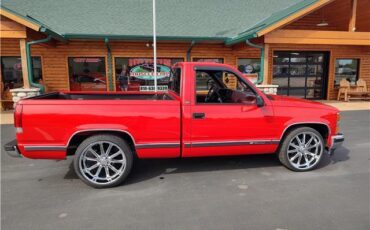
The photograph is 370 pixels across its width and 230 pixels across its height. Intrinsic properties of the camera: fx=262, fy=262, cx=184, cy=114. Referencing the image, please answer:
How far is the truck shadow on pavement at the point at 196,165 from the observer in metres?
4.31

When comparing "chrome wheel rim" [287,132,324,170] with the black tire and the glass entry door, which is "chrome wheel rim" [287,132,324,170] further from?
the glass entry door

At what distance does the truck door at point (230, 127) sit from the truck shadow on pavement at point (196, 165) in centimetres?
53

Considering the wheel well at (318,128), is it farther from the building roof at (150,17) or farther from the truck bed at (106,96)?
the building roof at (150,17)

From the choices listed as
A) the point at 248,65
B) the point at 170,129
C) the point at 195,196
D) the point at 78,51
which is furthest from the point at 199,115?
the point at 248,65

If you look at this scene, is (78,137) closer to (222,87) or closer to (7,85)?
(222,87)

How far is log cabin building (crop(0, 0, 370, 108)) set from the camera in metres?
10.5

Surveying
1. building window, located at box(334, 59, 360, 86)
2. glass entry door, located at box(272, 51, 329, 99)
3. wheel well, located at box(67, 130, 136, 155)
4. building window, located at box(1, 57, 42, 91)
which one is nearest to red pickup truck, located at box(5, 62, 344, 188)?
wheel well, located at box(67, 130, 136, 155)

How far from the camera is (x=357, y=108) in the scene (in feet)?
37.1

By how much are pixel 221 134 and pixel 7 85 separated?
37.9 feet

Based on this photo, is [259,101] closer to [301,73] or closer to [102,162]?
[102,162]

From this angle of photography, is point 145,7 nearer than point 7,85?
No

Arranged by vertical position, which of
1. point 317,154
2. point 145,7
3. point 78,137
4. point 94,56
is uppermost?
point 145,7

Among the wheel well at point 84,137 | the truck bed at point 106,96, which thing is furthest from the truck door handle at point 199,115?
the truck bed at point 106,96

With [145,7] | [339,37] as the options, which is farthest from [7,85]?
[339,37]
